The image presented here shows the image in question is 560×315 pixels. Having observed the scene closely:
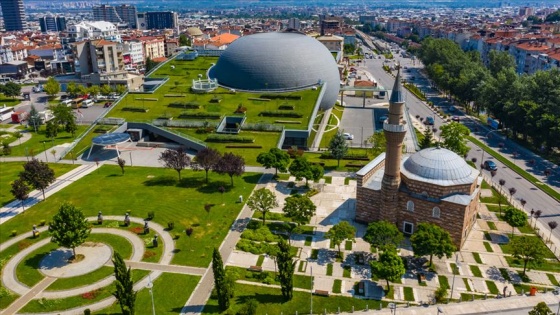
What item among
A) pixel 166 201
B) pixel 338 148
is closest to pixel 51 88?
pixel 166 201

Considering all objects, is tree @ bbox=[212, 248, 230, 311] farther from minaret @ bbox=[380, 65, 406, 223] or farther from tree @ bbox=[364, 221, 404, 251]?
minaret @ bbox=[380, 65, 406, 223]

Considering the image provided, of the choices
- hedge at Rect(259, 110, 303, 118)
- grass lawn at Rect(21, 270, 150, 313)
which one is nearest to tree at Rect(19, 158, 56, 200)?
grass lawn at Rect(21, 270, 150, 313)

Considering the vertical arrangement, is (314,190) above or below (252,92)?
below

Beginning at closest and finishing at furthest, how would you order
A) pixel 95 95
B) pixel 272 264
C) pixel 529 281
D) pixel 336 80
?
pixel 529 281
pixel 272 264
pixel 336 80
pixel 95 95

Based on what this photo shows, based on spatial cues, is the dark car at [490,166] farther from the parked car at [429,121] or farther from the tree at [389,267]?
the tree at [389,267]

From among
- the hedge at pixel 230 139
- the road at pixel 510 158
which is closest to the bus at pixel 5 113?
the hedge at pixel 230 139

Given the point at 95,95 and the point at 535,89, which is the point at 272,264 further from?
the point at 95,95

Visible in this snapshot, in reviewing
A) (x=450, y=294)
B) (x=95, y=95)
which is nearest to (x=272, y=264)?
(x=450, y=294)
